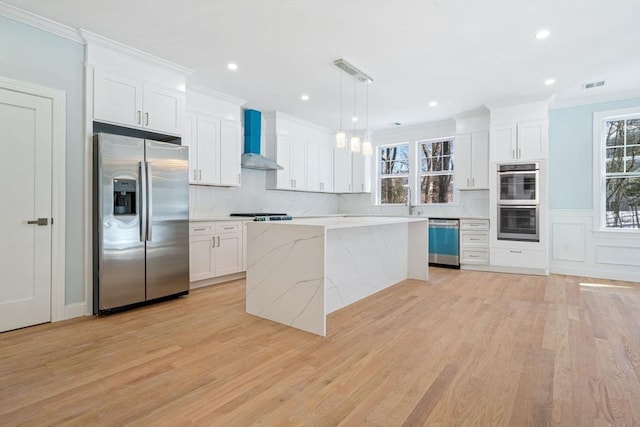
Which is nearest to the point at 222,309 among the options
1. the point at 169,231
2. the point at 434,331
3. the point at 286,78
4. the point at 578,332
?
the point at 169,231

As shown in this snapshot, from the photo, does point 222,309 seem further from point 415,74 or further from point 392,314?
point 415,74

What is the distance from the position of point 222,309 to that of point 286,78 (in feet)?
9.83

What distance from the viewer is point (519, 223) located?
17.2 feet

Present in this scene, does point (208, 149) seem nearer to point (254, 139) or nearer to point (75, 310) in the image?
point (254, 139)

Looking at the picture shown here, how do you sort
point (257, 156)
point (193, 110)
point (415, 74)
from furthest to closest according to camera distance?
point (257, 156)
point (193, 110)
point (415, 74)

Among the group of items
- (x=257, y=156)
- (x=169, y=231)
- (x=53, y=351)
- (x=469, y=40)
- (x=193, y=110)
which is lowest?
(x=53, y=351)

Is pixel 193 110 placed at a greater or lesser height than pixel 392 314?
greater

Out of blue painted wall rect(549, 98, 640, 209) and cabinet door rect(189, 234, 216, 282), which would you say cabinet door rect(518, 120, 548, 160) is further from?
cabinet door rect(189, 234, 216, 282)

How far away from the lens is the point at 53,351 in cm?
243

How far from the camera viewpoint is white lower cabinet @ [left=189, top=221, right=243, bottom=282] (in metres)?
4.26

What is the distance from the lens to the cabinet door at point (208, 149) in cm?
467

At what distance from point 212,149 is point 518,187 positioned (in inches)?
192

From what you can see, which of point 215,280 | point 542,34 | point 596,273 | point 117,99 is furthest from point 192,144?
point 596,273

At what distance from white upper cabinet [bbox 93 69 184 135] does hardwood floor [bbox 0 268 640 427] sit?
82.0 inches
